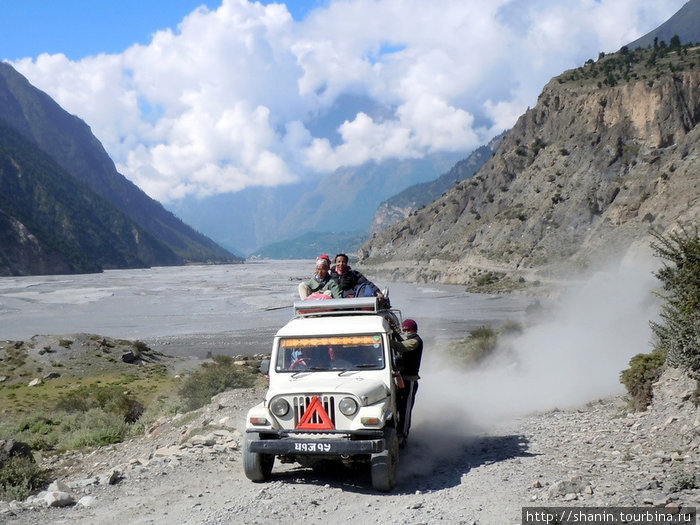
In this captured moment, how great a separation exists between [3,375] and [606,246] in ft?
223

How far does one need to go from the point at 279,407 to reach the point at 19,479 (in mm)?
5523

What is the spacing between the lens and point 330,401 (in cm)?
830

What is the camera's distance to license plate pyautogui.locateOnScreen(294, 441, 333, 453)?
26.2 ft

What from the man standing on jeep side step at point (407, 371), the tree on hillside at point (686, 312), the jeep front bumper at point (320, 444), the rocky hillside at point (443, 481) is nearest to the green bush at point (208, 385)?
the rocky hillside at point (443, 481)

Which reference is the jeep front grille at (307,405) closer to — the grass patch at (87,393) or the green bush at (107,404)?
the grass patch at (87,393)

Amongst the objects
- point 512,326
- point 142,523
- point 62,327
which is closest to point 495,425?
A: point 142,523

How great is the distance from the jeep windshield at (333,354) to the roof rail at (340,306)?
2.66 feet

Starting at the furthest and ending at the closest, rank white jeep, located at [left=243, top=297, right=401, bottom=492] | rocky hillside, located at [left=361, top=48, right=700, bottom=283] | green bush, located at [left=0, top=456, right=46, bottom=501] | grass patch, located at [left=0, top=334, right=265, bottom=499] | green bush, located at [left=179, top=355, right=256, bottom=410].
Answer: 1. rocky hillside, located at [left=361, top=48, right=700, bottom=283]
2. green bush, located at [left=179, top=355, right=256, bottom=410]
3. grass patch, located at [left=0, top=334, right=265, bottom=499]
4. green bush, located at [left=0, top=456, right=46, bottom=501]
5. white jeep, located at [left=243, top=297, right=401, bottom=492]

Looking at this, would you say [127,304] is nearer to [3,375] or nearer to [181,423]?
[3,375]

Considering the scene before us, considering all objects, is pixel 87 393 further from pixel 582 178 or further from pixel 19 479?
pixel 582 178

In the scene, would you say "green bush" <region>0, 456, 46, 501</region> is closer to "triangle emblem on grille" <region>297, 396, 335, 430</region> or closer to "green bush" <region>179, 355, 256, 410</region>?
"triangle emblem on grille" <region>297, 396, 335, 430</region>

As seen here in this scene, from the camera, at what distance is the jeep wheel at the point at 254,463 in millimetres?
8562

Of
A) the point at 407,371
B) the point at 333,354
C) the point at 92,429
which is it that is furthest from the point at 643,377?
the point at 92,429

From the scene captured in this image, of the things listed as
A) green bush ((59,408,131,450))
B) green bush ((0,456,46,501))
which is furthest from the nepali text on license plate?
green bush ((59,408,131,450))
